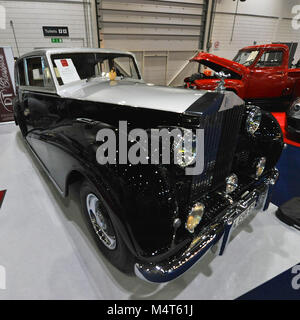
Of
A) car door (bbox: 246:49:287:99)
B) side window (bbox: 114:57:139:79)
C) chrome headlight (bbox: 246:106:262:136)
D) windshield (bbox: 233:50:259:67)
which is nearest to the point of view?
chrome headlight (bbox: 246:106:262:136)

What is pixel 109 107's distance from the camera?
1.62m

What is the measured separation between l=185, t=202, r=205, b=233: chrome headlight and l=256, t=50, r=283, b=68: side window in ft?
17.9

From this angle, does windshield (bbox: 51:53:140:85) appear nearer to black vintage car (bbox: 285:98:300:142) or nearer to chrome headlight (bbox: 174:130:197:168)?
chrome headlight (bbox: 174:130:197:168)

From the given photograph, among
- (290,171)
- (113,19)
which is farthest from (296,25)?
(290,171)

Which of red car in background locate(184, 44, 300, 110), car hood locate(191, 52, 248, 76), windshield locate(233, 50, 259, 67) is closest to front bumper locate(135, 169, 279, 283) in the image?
red car in background locate(184, 44, 300, 110)

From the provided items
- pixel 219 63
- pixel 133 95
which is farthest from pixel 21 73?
pixel 219 63

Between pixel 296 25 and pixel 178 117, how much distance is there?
1326cm

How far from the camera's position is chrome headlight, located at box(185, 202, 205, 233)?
1.11 metres

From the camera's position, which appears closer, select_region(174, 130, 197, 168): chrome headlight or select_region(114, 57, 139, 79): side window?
select_region(174, 130, 197, 168): chrome headlight

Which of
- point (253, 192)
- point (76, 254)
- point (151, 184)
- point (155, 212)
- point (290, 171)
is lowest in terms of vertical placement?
point (76, 254)

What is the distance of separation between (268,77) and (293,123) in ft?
12.2

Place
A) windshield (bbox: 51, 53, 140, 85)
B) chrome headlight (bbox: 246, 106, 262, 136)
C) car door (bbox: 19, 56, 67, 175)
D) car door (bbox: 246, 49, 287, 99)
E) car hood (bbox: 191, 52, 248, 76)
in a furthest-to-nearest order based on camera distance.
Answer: car door (bbox: 246, 49, 287, 99) → car hood (bbox: 191, 52, 248, 76) → windshield (bbox: 51, 53, 140, 85) → car door (bbox: 19, 56, 67, 175) → chrome headlight (bbox: 246, 106, 262, 136)

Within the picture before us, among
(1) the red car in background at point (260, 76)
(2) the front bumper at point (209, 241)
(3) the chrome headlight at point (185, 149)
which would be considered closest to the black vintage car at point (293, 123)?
(2) the front bumper at point (209, 241)
